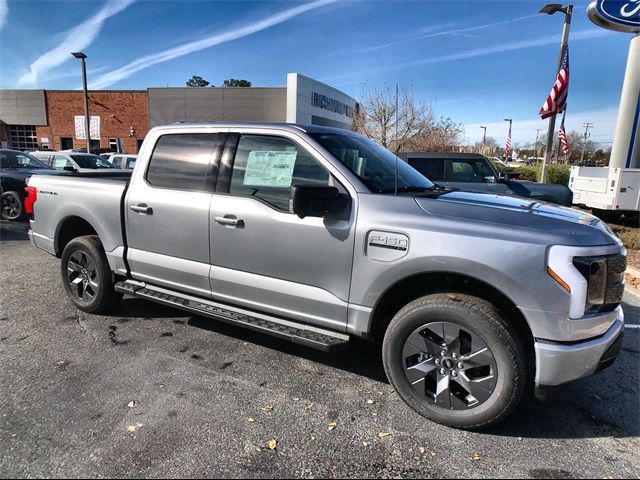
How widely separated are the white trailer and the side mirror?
10543 millimetres

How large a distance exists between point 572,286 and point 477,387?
853 mm

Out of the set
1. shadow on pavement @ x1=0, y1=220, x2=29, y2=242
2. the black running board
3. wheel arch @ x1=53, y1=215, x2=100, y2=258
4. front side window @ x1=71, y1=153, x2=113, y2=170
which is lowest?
shadow on pavement @ x1=0, y1=220, x2=29, y2=242

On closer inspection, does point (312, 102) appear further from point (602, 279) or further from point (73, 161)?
point (602, 279)

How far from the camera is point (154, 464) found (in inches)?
94.8

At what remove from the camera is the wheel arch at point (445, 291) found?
2758 mm

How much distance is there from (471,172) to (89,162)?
1133 centimetres

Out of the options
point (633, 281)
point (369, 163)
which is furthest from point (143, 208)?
point (633, 281)

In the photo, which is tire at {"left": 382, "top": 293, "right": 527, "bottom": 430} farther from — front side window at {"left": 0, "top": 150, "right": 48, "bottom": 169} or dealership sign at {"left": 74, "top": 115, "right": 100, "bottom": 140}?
dealership sign at {"left": 74, "top": 115, "right": 100, "bottom": 140}

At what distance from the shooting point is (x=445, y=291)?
115 inches

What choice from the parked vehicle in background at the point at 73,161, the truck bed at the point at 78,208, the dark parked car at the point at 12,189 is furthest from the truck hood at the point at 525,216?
the parked vehicle in background at the point at 73,161

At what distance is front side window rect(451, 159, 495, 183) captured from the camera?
8.88m

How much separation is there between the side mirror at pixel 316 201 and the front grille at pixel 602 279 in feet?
4.88

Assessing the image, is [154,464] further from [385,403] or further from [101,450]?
[385,403]

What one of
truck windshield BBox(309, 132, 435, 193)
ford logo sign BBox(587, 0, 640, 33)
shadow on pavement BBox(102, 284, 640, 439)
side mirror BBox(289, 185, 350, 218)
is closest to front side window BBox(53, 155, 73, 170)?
shadow on pavement BBox(102, 284, 640, 439)
